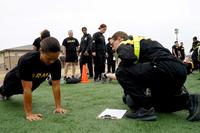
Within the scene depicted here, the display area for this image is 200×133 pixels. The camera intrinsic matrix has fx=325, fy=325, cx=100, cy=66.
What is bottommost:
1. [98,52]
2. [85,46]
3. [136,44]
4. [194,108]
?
[194,108]

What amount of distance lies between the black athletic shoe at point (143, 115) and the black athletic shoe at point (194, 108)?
15.2 inches

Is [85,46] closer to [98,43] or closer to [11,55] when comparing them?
[98,43]

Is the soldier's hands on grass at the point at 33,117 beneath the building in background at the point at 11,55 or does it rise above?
above

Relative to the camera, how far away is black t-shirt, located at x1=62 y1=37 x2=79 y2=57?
9797mm

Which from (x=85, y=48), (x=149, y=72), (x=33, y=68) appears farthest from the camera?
(x=85, y=48)

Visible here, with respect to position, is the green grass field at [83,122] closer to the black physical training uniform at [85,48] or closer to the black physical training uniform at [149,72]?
the black physical training uniform at [149,72]

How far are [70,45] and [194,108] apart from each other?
22.0 ft

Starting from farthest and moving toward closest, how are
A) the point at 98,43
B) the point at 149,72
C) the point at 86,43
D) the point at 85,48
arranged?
1. the point at 85,48
2. the point at 86,43
3. the point at 98,43
4. the point at 149,72

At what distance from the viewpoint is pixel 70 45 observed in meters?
9.85

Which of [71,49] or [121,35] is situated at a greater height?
[121,35]

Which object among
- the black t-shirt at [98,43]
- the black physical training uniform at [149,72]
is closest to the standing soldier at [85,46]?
the black t-shirt at [98,43]

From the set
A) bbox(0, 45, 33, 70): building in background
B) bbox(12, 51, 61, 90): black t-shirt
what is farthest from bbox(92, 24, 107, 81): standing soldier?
bbox(0, 45, 33, 70): building in background

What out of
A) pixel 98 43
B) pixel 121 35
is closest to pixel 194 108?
pixel 121 35

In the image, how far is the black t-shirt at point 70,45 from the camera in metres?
9.80
